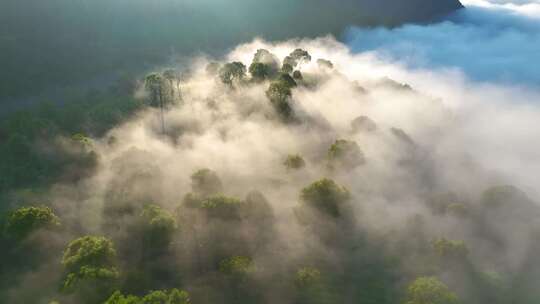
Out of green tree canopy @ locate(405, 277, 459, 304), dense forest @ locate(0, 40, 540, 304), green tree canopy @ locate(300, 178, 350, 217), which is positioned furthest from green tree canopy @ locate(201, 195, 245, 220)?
green tree canopy @ locate(405, 277, 459, 304)

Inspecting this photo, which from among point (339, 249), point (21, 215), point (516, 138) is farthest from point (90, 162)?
point (516, 138)

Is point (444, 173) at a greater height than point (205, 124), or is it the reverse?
point (205, 124)

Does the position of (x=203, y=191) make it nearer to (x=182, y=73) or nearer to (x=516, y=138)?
(x=182, y=73)

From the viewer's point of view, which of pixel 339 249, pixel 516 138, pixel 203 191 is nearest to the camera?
pixel 339 249

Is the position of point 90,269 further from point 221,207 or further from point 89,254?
point 221,207

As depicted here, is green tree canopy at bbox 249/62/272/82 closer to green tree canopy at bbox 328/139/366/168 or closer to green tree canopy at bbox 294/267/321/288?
green tree canopy at bbox 328/139/366/168

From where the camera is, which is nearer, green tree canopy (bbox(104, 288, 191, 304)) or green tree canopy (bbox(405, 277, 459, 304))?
green tree canopy (bbox(104, 288, 191, 304))

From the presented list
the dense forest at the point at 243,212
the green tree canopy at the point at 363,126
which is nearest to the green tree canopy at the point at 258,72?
the dense forest at the point at 243,212

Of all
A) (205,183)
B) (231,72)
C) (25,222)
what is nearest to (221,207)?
(205,183)
